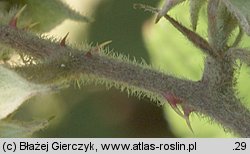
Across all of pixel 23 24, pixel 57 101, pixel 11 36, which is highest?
pixel 57 101

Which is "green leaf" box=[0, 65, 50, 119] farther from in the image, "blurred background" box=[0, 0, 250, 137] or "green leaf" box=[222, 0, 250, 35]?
"blurred background" box=[0, 0, 250, 137]

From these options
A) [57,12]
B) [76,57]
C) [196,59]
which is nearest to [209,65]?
[76,57]

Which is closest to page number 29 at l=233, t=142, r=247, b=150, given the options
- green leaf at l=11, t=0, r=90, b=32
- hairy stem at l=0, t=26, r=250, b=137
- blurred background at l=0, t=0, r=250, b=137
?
hairy stem at l=0, t=26, r=250, b=137

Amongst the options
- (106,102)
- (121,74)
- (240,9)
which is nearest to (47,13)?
(121,74)

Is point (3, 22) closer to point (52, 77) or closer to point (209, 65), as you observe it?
point (52, 77)

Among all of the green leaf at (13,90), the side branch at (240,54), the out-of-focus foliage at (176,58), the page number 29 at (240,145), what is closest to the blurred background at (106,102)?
the out-of-focus foliage at (176,58)

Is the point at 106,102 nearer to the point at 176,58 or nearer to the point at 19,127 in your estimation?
the point at 176,58
